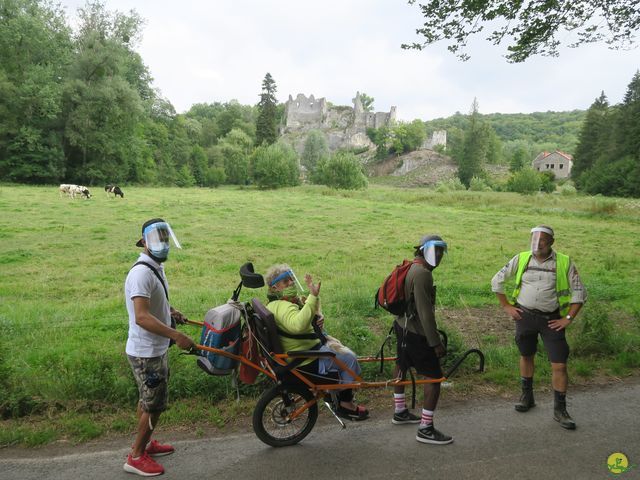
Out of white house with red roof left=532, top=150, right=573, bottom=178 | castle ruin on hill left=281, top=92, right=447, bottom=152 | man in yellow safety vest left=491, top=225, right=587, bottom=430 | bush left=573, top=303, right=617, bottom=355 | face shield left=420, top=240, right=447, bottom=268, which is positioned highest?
castle ruin on hill left=281, top=92, right=447, bottom=152

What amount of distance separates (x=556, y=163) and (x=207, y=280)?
115 meters

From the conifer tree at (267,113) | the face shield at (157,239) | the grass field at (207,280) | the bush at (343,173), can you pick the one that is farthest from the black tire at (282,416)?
the conifer tree at (267,113)

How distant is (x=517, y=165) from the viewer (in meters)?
104

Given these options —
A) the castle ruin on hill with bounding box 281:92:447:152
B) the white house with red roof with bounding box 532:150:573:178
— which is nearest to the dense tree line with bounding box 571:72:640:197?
the white house with red roof with bounding box 532:150:573:178

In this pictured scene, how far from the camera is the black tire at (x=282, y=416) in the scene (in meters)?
4.28

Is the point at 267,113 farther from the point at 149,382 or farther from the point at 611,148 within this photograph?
the point at 149,382

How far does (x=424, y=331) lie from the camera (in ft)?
14.6

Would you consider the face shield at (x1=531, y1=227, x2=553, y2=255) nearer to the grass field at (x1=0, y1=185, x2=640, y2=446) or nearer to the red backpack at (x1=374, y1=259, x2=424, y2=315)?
the red backpack at (x1=374, y1=259, x2=424, y2=315)

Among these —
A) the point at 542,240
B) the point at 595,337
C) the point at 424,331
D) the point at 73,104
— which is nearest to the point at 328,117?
the point at 73,104

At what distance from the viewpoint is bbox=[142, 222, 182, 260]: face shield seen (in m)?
3.89

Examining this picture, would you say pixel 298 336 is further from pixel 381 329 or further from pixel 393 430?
pixel 381 329

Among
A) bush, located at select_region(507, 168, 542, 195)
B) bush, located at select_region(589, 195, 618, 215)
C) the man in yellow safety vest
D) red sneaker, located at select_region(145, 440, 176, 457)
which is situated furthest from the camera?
bush, located at select_region(507, 168, 542, 195)

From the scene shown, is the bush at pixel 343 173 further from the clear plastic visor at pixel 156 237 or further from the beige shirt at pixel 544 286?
the clear plastic visor at pixel 156 237

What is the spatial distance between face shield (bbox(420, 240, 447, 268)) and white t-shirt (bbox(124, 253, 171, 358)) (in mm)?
2551
